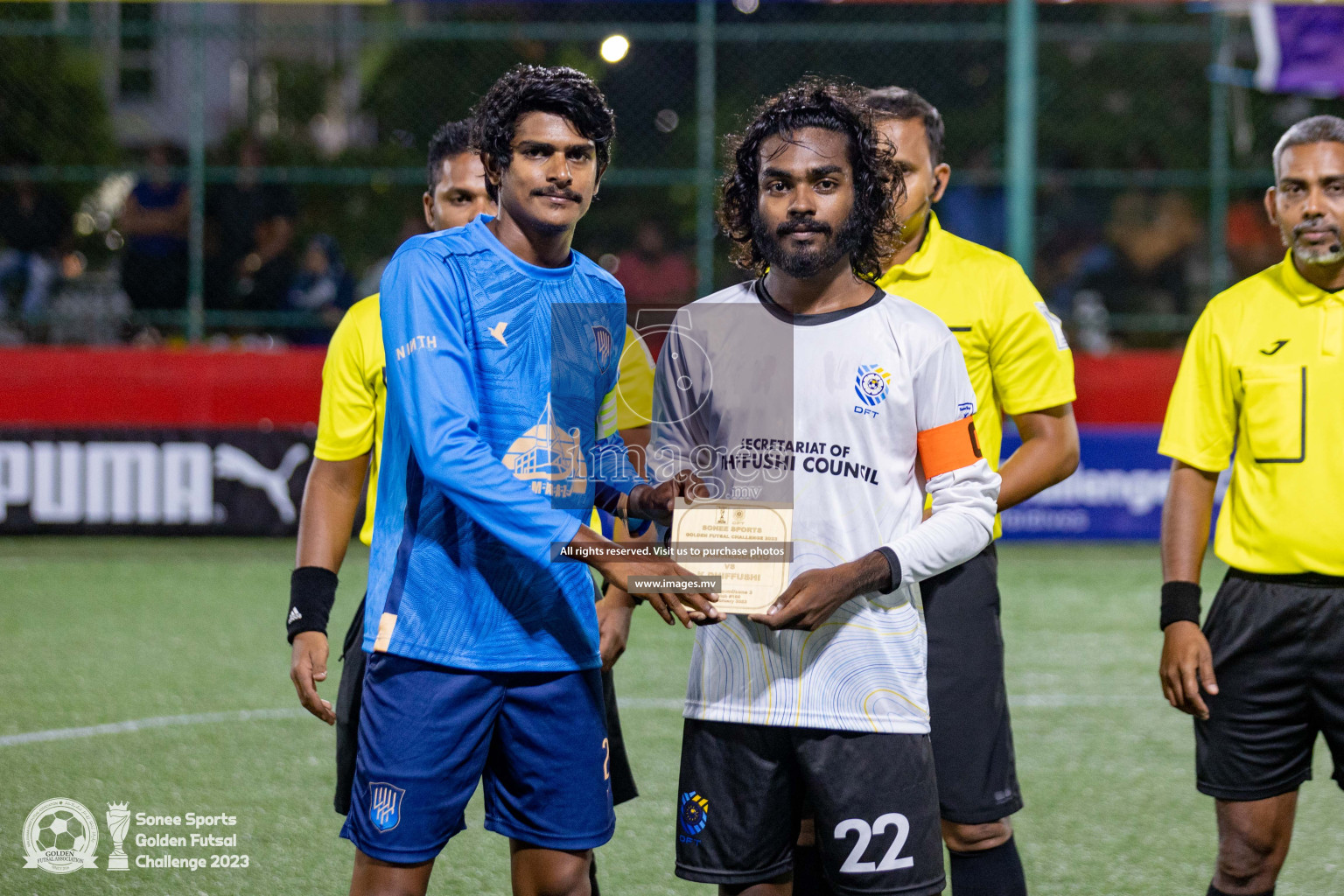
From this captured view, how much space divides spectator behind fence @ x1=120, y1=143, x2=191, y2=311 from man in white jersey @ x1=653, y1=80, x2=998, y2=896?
11048 mm

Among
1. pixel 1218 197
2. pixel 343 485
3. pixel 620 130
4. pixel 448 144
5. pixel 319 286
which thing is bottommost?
pixel 343 485

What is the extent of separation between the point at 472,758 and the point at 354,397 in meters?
1.10

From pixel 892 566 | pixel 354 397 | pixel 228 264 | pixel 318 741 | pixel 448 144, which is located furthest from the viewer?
pixel 228 264

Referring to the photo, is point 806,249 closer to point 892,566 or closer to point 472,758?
point 892,566

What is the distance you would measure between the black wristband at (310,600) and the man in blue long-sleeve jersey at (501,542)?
1.24ft

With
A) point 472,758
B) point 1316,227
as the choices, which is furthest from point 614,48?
point 472,758

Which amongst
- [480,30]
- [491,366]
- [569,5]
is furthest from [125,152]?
[491,366]

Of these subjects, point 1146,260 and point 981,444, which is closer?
point 981,444

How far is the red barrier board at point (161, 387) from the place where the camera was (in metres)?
10.6

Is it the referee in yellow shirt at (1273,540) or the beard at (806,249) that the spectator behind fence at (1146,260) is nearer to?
the referee in yellow shirt at (1273,540)

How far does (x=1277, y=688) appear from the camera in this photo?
3.54 meters

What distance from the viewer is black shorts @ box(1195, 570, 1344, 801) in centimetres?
350

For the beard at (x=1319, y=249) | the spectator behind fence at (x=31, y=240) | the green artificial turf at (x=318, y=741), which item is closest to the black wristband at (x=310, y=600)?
the green artificial turf at (x=318, y=741)

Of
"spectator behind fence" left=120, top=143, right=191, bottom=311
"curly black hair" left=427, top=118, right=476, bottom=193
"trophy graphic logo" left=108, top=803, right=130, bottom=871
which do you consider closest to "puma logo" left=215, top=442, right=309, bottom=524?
"spectator behind fence" left=120, top=143, right=191, bottom=311
